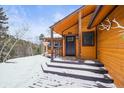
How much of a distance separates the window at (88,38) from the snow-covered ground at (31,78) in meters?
2.15

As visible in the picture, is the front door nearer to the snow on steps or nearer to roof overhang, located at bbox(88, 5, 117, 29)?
the snow on steps

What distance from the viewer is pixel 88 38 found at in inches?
325

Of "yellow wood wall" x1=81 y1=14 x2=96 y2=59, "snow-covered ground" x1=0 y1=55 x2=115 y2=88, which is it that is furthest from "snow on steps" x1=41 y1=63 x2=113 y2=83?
"yellow wood wall" x1=81 y1=14 x2=96 y2=59

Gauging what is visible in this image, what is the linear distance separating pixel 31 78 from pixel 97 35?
337 cm

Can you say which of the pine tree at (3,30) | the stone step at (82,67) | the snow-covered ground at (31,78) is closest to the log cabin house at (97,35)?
the stone step at (82,67)

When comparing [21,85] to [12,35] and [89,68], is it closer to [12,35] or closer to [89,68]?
[89,68]

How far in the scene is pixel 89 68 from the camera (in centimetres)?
603

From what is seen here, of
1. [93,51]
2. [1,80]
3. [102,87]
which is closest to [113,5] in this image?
[102,87]

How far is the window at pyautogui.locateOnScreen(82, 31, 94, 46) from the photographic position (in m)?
8.20

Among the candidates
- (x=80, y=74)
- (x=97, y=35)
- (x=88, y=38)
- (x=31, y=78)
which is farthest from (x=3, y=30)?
(x=80, y=74)

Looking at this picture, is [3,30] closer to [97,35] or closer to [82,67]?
[82,67]

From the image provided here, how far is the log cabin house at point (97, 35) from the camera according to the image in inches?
171

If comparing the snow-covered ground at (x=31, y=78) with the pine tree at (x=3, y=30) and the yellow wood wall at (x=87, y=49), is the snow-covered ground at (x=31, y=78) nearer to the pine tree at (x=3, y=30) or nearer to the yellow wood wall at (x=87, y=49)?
the pine tree at (x=3, y=30)

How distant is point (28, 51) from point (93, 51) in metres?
2.73
